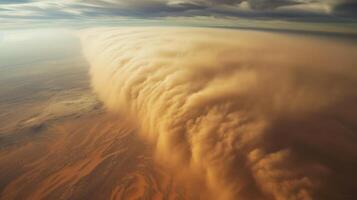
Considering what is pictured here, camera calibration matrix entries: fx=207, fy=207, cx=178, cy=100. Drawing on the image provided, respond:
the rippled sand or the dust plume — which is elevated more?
the dust plume

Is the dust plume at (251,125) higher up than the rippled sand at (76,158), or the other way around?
the dust plume at (251,125)

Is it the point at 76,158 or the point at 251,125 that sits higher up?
the point at 251,125

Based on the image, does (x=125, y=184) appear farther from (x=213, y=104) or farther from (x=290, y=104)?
(x=290, y=104)

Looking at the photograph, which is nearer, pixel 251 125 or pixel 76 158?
pixel 251 125

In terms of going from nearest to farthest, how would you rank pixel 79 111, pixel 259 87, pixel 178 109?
pixel 178 109 < pixel 259 87 < pixel 79 111

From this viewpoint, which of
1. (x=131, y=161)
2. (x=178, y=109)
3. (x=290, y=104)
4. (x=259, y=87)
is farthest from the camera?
(x=259, y=87)

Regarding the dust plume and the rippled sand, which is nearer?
the dust plume

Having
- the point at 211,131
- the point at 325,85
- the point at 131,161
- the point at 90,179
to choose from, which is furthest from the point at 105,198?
the point at 325,85

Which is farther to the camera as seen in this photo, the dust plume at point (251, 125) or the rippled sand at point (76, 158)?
the rippled sand at point (76, 158)
